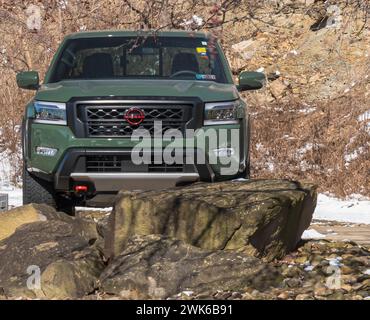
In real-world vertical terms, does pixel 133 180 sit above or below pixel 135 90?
below

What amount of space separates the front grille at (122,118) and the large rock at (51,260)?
97cm

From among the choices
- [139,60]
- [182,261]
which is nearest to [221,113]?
[139,60]

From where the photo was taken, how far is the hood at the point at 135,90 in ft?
25.7

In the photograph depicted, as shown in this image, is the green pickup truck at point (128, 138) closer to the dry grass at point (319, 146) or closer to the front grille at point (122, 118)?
the front grille at point (122, 118)

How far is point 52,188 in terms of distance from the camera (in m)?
8.19

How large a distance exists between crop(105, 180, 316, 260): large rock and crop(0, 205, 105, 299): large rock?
320mm

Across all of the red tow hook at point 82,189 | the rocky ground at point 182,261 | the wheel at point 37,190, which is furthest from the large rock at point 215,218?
the wheel at point 37,190

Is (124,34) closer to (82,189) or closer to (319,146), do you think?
(82,189)

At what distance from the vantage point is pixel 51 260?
611 cm

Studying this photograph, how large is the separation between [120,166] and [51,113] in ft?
2.69

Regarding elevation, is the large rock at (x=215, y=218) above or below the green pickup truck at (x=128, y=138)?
below

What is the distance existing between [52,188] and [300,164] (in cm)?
583
